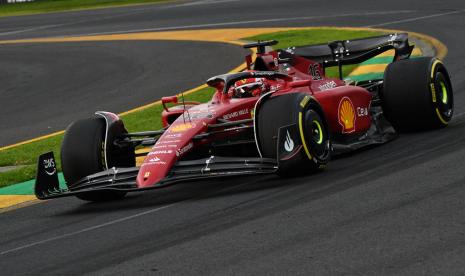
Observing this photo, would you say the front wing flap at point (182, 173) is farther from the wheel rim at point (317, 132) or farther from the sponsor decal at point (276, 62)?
the sponsor decal at point (276, 62)

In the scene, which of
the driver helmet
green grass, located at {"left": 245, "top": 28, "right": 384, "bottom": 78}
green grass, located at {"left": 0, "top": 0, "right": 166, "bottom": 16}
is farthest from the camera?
green grass, located at {"left": 0, "top": 0, "right": 166, "bottom": 16}

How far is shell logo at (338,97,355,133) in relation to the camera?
10836mm

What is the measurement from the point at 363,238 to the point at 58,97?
47.6 feet

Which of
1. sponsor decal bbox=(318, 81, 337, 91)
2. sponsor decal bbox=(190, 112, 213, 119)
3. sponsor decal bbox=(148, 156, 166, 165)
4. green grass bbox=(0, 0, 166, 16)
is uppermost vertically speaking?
sponsor decal bbox=(190, 112, 213, 119)

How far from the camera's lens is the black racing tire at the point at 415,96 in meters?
11.3

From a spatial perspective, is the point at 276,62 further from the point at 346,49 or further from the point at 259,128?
the point at 346,49

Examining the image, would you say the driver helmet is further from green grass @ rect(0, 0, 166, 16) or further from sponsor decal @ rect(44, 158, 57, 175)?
green grass @ rect(0, 0, 166, 16)

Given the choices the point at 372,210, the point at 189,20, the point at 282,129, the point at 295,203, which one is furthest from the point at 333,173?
the point at 189,20

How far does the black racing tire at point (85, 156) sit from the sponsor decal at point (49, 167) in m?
0.12

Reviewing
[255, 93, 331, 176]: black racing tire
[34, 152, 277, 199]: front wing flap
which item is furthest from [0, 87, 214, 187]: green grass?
[255, 93, 331, 176]: black racing tire

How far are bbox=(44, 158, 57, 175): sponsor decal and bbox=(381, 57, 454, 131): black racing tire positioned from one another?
11.9 ft

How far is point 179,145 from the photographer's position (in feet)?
31.8

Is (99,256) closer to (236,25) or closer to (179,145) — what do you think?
(179,145)

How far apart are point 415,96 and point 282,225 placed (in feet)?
13.3
